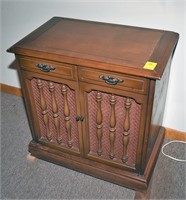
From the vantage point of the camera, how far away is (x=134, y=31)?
148 cm

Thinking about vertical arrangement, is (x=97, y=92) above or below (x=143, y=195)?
above

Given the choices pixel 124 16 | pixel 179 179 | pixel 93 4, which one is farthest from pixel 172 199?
pixel 93 4

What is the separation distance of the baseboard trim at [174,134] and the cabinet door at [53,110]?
26.9 inches

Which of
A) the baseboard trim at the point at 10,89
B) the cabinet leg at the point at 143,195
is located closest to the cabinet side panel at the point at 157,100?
the cabinet leg at the point at 143,195

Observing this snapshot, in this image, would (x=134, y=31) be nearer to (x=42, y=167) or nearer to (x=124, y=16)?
(x=124, y=16)

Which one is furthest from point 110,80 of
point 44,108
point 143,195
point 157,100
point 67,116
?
point 143,195

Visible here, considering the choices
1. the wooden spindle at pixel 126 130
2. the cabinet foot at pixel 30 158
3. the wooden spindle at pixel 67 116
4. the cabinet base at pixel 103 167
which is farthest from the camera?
the cabinet foot at pixel 30 158

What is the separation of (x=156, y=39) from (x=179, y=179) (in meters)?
0.88

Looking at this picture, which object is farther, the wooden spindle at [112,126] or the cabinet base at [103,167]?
the cabinet base at [103,167]

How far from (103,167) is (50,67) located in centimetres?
67

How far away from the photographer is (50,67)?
1.36 metres

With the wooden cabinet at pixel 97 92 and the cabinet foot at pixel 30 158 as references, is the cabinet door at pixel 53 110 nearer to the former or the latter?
the wooden cabinet at pixel 97 92

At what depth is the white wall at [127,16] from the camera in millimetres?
1512

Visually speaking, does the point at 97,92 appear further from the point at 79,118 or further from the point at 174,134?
the point at 174,134
